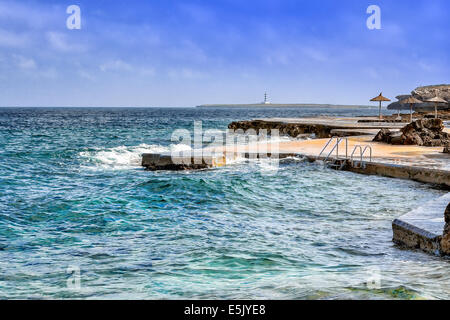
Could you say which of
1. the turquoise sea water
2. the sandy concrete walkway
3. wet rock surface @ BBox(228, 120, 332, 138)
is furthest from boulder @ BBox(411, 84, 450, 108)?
the turquoise sea water

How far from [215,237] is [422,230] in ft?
8.99

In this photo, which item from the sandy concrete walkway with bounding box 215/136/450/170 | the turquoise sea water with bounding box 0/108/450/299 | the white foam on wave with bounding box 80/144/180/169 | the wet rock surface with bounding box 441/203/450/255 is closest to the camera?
the turquoise sea water with bounding box 0/108/450/299

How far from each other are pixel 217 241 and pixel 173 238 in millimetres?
660

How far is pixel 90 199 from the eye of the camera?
33.5 feet

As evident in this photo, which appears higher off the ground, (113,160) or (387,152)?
(387,152)

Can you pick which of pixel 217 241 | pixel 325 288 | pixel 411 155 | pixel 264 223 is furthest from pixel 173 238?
pixel 411 155

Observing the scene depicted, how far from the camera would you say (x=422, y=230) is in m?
6.23

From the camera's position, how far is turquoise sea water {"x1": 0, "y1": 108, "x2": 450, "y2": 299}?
198 inches

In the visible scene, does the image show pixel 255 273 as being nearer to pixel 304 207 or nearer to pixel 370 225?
pixel 370 225

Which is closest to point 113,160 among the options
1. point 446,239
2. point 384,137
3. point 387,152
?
point 387,152

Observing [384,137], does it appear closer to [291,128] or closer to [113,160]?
[113,160]

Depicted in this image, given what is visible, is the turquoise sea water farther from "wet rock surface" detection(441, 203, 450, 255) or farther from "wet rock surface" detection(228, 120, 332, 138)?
"wet rock surface" detection(228, 120, 332, 138)

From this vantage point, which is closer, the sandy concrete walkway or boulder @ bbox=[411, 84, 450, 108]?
the sandy concrete walkway

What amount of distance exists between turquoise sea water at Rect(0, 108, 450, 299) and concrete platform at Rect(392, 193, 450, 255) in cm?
19
